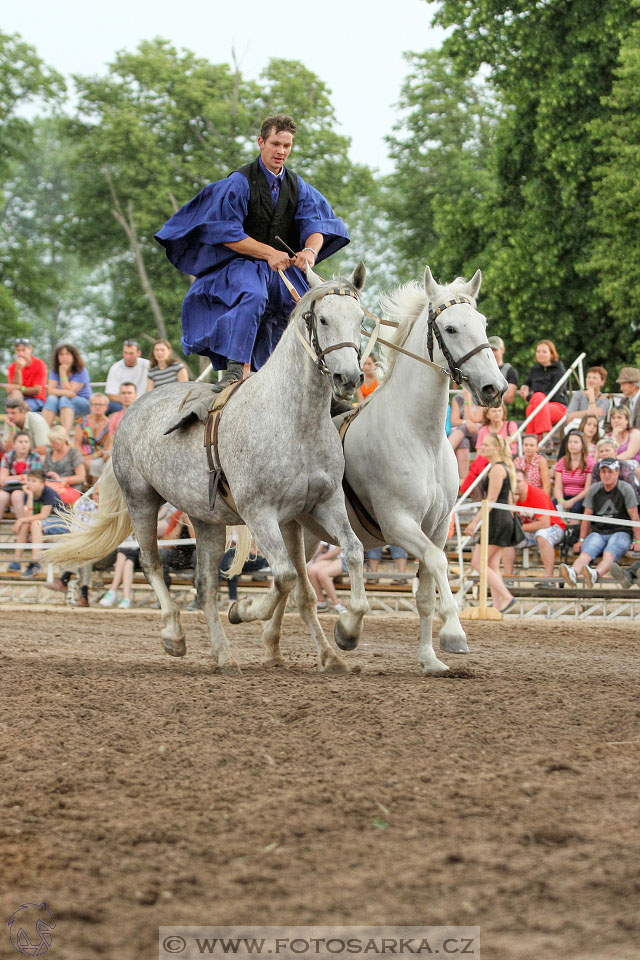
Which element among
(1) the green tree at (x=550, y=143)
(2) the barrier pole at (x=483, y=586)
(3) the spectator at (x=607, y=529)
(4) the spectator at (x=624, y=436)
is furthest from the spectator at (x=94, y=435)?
(1) the green tree at (x=550, y=143)

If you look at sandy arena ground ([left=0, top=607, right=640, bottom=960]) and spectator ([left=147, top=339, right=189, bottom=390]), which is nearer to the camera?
sandy arena ground ([left=0, top=607, right=640, bottom=960])

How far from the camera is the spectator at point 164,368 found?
1648cm

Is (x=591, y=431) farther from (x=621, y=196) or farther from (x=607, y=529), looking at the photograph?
(x=621, y=196)

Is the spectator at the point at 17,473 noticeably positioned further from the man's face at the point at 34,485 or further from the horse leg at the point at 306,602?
the horse leg at the point at 306,602

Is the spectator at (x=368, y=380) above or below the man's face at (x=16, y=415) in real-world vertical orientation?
above

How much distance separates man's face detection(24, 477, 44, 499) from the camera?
53.1 feet

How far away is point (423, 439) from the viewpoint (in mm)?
7762

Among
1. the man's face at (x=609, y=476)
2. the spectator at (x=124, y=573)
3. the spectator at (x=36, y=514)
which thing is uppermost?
the man's face at (x=609, y=476)

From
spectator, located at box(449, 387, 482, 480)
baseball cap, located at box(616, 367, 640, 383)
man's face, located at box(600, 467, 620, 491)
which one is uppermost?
baseball cap, located at box(616, 367, 640, 383)

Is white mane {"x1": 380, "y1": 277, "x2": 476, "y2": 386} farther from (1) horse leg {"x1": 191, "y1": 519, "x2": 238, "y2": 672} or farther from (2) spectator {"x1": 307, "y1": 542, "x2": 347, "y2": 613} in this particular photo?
(2) spectator {"x1": 307, "y1": 542, "x2": 347, "y2": 613}

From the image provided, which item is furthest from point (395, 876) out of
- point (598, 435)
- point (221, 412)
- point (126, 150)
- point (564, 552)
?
point (126, 150)

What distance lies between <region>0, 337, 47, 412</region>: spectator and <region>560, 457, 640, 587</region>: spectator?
916 centimetres

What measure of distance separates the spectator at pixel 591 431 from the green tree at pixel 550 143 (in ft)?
40.7

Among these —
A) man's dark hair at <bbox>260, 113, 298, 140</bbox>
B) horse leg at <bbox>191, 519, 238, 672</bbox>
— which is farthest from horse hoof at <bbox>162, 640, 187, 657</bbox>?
man's dark hair at <bbox>260, 113, 298, 140</bbox>
